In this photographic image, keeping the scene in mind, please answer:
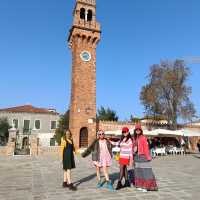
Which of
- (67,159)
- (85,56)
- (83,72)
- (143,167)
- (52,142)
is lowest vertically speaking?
(143,167)

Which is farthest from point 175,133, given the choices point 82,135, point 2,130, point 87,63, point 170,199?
point 2,130

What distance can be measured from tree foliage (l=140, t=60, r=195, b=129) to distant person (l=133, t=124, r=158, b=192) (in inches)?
973

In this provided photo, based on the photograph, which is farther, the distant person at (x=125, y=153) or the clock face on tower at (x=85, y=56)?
the clock face on tower at (x=85, y=56)

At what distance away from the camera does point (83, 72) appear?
91.6ft

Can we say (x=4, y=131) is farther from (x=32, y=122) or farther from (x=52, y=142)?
(x=52, y=142)

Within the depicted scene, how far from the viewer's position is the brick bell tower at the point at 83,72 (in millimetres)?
26922

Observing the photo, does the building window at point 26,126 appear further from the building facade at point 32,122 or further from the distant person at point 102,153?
the distant person at point 102,153

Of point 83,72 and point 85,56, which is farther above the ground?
point 85,56

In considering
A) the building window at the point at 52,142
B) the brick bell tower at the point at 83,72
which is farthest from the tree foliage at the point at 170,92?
the building window at the point at 52,142

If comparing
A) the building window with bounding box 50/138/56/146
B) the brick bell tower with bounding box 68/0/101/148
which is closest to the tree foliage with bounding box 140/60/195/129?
the brick bell tower with bounding box 68/0/101/148

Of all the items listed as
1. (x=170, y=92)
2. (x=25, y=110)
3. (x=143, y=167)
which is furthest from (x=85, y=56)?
(x=25, y=110)

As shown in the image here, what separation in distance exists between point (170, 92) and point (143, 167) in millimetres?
25610

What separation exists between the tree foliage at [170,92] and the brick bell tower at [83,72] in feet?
25.4

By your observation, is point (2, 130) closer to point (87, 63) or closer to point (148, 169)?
point (87, 63)
